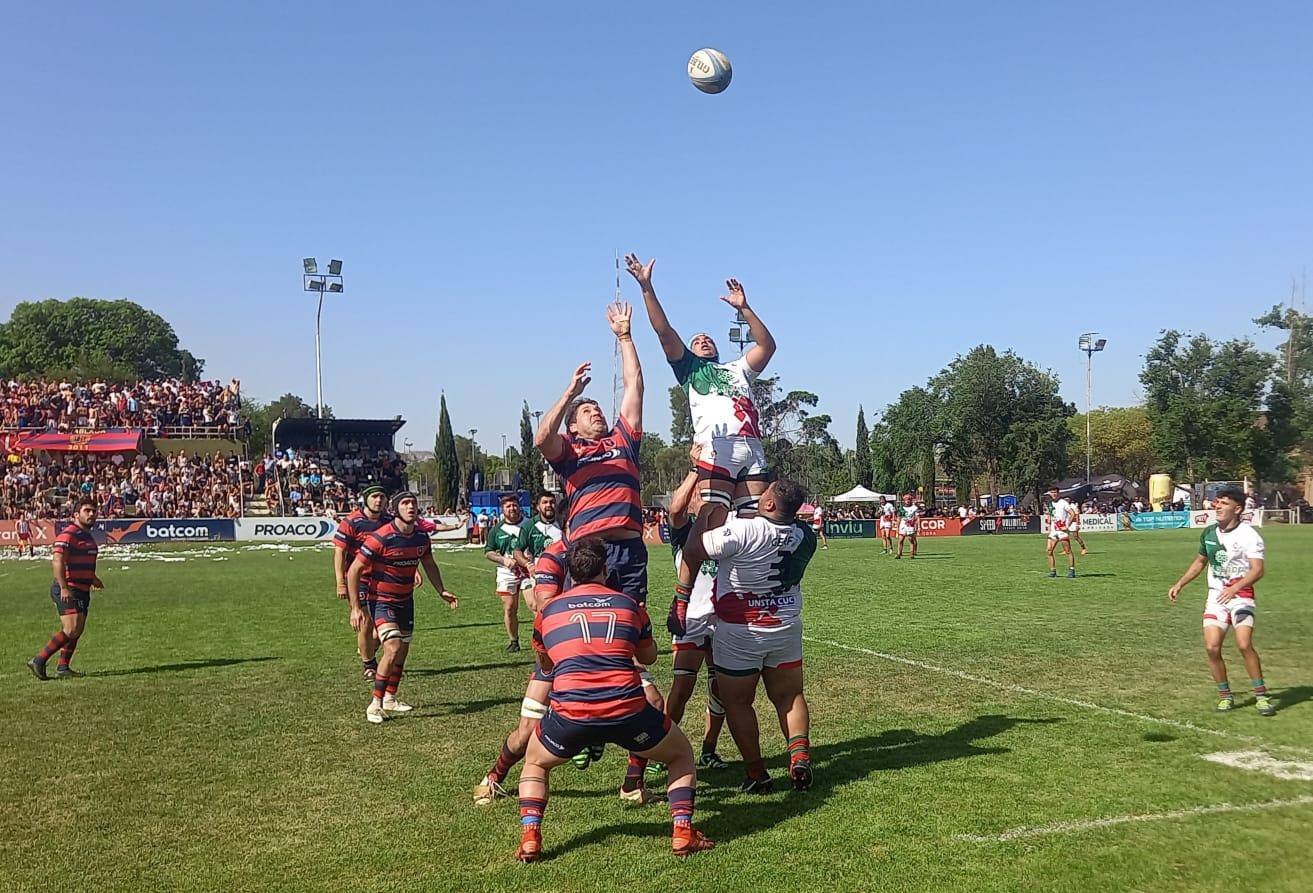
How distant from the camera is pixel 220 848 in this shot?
5.91 metres


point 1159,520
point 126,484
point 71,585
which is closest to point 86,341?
point 126,484

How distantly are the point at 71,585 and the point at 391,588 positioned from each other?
5.49 metres

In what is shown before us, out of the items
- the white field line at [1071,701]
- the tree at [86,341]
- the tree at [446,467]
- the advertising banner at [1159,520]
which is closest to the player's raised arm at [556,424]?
the white field line at [1071,701]

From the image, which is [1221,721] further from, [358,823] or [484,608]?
[484,608]

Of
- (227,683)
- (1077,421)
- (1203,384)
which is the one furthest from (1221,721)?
(1077,421)

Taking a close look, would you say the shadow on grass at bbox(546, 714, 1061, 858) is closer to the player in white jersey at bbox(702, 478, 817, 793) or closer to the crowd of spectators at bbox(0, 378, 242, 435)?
the player in white jersey at bbox(702, 478, 817, 793)

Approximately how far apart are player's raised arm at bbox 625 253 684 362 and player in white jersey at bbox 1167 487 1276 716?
18.3 ft

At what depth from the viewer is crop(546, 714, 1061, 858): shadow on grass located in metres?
6.05

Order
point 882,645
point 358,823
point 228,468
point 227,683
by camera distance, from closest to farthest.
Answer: point 358,823
point 227,683
point 882,645
point 228,468

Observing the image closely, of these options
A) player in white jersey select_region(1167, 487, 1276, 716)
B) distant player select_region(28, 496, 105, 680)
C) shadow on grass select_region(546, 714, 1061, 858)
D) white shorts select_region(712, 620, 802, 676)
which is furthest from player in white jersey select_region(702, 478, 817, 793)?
distant player select_region(28, 496, 105, 680)

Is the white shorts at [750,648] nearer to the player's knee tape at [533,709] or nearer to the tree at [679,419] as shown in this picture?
the player's knee tape at [533,709]

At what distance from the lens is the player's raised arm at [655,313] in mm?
7055

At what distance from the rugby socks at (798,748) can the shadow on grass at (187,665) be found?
891cm

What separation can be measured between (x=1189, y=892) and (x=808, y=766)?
2.48 m
